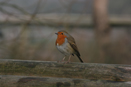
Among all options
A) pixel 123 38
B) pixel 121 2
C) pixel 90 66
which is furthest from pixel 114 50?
pixel 121 2

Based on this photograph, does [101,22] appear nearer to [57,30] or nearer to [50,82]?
[57,30]

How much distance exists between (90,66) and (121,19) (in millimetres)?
5416

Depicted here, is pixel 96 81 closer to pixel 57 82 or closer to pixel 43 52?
pixel 57 82

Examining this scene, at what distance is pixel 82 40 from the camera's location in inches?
191

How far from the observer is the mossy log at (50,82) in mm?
1728

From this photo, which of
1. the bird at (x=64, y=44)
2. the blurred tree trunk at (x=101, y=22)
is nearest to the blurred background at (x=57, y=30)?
the blurred tree trunk at (x=101, y=22)

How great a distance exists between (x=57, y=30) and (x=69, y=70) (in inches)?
112

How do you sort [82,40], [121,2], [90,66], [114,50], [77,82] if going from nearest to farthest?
[77,82] < [90,66] < [82,40] < [114,50] < [121,2]

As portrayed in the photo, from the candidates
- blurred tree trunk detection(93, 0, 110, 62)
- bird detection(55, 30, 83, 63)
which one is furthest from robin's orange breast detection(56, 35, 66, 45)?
blurred tree trunk detection(93, 0, 110, 62)

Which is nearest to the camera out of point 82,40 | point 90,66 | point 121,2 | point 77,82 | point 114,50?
point 77,82

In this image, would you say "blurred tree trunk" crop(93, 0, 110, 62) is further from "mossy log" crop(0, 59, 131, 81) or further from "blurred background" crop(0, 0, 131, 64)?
"mossy log" crop(0, 59, 131, 81)

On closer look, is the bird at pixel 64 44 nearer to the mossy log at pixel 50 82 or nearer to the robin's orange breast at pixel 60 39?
the robin's orange breast at pixel 60 39

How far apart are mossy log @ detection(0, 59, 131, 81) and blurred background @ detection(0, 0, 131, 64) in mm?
1822

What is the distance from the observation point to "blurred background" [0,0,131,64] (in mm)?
4016
